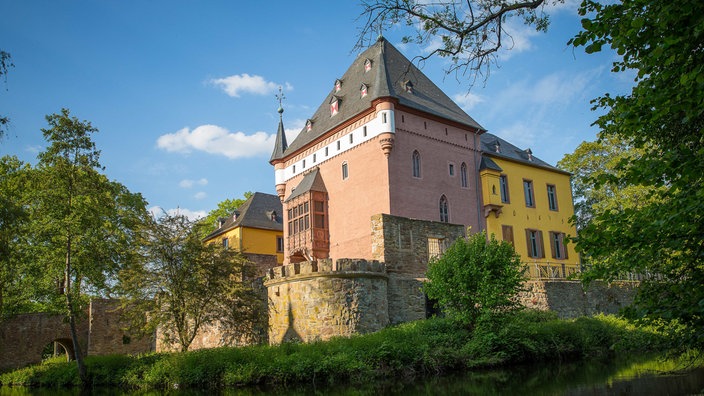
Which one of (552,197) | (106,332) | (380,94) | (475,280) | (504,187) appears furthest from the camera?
(552,197)

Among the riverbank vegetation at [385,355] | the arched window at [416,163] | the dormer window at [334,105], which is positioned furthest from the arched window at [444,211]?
the riverbank vegetation at [385,355]

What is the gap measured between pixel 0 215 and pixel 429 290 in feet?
40.6

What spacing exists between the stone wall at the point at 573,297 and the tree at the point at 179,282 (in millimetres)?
12045

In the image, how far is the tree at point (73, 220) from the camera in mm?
20469

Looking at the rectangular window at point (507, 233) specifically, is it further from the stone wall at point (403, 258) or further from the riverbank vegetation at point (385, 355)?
the riverbank vegetation at point (385, 355)

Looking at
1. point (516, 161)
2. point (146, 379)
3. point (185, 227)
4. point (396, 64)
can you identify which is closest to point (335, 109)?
point (396, 64)

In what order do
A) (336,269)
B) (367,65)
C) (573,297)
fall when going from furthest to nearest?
(367,65), (573,297), (336,269)

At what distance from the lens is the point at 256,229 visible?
38844mm

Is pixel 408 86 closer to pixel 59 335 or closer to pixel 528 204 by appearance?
pixel 528 204

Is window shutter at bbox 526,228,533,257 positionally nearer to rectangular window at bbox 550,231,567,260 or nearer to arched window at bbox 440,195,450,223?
Result: rectangular window at bbox 550,231,567,260

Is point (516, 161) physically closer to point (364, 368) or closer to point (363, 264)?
point (363, 264)

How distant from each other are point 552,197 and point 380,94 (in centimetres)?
1468

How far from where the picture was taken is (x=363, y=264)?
19.0 metres

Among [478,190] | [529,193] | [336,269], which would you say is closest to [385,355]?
[336,269]
